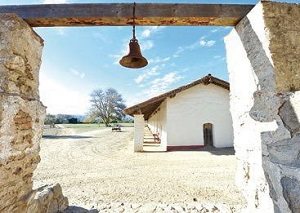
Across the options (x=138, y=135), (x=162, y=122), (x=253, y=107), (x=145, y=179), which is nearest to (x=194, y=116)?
(x=162, y=122)

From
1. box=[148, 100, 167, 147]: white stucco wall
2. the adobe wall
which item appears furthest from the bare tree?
the adobe wall

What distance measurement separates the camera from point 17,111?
2.26 m

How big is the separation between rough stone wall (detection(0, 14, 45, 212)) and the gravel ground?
192 cm

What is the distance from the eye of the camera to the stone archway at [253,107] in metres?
1.98

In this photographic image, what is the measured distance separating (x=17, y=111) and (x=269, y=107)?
2.47m

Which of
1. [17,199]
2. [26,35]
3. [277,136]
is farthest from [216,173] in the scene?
Result: [26,35]

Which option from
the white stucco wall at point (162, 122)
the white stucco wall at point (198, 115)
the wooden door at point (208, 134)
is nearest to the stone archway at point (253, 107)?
the white stucco wall at point (198, 115)

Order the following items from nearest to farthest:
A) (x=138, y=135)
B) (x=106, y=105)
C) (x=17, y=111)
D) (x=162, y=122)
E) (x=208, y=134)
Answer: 1. (x=17, y=111)
2. (x=138, y=135)
3. (x=208, y=134)
4. (x=162, y=122)
5. (x=106, y=105)

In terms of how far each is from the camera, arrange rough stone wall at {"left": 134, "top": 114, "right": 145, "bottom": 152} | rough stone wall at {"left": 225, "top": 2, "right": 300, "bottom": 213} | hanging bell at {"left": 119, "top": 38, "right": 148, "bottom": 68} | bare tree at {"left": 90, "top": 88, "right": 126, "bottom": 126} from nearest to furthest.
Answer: rough stone wall at {"left": 225, "top": 2, "right": 300, "bottom": 213} < hanging bell at {"left": 119, "top": 38, "right": 148, "bottom": 68} < rough stone wall at {"left": 134, "top": 114, "right": 145, "bottom": 152} < bare tree at {"left": 90, "top": 88, "right": 126, "bottom": 126}

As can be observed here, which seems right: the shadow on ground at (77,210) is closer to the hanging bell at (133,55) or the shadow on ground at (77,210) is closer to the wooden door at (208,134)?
the hanging bell at (133,55)

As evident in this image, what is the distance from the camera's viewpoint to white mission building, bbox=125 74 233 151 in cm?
1262

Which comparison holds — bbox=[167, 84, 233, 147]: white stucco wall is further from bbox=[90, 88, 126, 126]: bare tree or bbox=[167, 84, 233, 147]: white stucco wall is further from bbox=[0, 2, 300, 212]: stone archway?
bbox=[90, 88, 126, 126]: bare tree

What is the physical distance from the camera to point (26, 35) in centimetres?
244

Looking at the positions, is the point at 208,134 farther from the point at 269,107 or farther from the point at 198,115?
the point at 269,107
